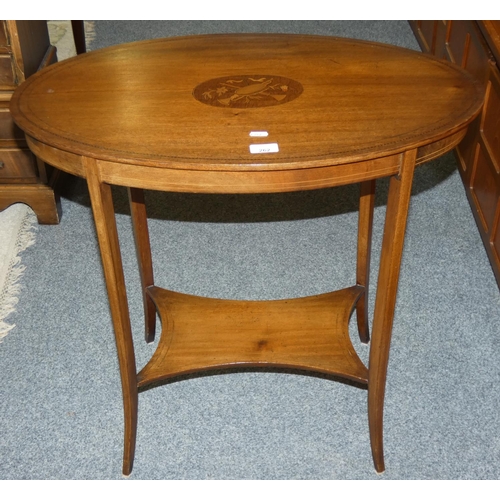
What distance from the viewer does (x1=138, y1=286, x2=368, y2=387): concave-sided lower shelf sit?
2.03 meters

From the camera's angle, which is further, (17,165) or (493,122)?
(17,165)

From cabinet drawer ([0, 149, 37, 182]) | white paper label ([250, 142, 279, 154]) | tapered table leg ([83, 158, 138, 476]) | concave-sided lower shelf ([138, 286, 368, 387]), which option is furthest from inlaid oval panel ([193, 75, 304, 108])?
cabinet drawer ([0, 149, 37, 182])

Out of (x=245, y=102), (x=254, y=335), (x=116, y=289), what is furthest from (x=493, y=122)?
(x=116, y=289)

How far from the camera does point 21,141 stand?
2832mm

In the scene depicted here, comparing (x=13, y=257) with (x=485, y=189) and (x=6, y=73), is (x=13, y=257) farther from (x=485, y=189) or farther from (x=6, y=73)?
(x=485, y=189)

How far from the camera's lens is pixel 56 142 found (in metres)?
1.51

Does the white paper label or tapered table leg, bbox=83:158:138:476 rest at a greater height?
the white paper label

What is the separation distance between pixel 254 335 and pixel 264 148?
2.70ft

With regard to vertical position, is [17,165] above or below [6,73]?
below

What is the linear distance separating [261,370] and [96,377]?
0.48 metres

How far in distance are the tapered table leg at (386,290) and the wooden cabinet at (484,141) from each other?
0.88m

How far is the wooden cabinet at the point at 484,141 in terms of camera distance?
2627 millimetres

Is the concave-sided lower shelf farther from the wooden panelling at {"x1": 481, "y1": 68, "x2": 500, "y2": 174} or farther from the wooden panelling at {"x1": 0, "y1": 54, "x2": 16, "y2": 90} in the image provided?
the wooden panelling at {"x1": 0, "y1": 54, "x2": 16, "y2": 90}
